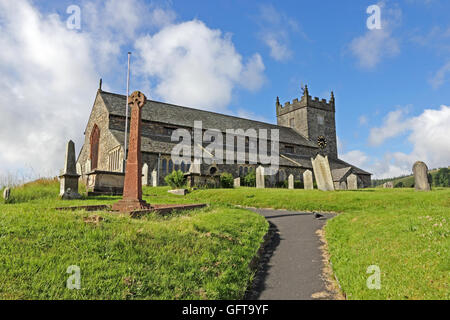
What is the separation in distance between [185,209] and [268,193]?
9306mm

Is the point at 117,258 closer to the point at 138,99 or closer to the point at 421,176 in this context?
the point at 138,99

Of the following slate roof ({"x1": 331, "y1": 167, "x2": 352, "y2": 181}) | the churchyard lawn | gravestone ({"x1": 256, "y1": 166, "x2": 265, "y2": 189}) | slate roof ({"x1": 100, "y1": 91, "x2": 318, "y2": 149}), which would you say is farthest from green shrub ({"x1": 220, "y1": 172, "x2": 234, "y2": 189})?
slate roof ({"x1": 331, "y1": 167, "x2": 352, "y2": 181})

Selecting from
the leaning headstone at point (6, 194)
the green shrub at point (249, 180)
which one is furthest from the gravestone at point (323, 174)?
the leaning headstone at point (6, 194)

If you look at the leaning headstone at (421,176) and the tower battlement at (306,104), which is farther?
the tower battlement at (306,104)

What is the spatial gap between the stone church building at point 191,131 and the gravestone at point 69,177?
2.04m

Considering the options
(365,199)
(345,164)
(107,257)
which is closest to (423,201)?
(365,199)

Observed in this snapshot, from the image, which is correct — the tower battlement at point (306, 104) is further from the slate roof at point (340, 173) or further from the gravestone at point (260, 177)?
the gravestone at point (260, 177)

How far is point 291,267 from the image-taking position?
666cm

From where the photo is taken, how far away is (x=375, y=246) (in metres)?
6.99

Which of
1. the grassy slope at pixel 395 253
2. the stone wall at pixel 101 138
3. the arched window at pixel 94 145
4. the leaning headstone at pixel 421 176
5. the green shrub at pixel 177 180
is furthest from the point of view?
the arched window at pixel 94 145

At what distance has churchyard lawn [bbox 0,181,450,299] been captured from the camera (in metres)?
4.55

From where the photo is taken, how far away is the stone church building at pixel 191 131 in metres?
28.9

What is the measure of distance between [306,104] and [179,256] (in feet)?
159
